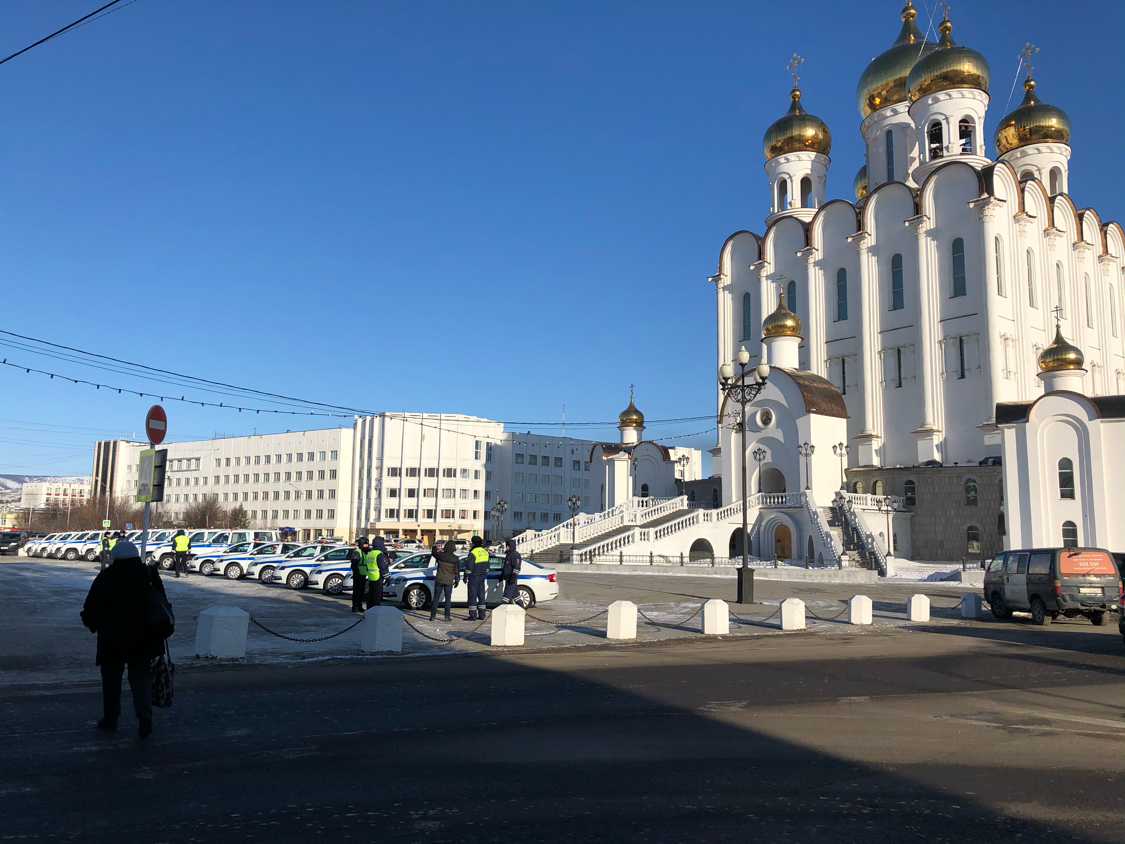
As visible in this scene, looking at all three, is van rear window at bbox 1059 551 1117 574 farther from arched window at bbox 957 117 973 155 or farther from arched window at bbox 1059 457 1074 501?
arched window at bbox 957 117 973 155

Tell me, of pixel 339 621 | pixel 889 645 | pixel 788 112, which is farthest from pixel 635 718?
pixel 788 112

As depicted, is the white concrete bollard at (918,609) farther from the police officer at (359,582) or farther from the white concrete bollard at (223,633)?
the white concrete bollard at (223,633)

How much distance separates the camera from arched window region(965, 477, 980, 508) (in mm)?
40969

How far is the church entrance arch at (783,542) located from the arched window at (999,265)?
636 inches

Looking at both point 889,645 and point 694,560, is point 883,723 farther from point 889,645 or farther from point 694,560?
point 694,560

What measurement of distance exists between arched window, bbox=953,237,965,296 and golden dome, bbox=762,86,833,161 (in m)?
14.1

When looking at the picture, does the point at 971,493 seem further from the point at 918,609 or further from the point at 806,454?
the point at 918,609

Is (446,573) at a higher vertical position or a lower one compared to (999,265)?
lower

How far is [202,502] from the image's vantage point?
349 feet

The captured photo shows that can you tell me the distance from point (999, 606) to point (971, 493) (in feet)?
75.8

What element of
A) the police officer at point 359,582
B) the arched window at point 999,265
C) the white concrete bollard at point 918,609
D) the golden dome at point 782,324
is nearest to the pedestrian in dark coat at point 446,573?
the police officer at point 359,582

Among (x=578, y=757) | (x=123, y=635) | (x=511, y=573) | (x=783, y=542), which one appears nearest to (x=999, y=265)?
(x=783, y=542)

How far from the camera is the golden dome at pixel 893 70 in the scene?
177 ft

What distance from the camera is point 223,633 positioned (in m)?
12.3
